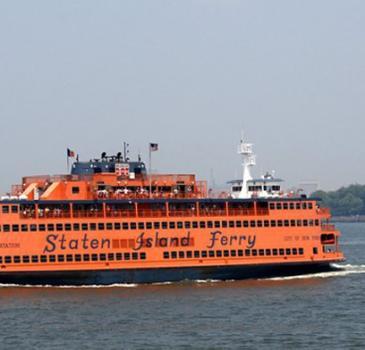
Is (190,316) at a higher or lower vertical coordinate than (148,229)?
lower

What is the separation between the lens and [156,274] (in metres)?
51.6

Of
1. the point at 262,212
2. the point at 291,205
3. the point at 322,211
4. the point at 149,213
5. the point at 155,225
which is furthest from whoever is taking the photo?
the point at 322,211

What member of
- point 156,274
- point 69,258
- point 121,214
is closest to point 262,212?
point 156,274

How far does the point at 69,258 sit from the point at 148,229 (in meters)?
4.42

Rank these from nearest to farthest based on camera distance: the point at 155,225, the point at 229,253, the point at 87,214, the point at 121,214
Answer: the point at 87,214 < the point at 121,214 < the point at 155,225 < the point at 229,253

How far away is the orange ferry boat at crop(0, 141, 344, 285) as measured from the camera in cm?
5003

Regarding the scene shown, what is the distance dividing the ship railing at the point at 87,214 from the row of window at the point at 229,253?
3.93 metres

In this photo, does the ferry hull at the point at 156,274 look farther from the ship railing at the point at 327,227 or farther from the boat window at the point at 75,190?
the boat window at the point at 75,190

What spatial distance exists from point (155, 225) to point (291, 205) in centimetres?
786

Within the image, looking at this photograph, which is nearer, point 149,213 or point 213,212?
point 149,213

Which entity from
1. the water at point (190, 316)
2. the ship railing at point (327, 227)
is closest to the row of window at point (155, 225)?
the ship railing at point (327, 227)

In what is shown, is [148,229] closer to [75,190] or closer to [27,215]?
[75,190]

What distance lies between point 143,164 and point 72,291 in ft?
34.3

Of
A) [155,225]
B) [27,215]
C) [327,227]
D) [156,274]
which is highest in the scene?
[27,215]
